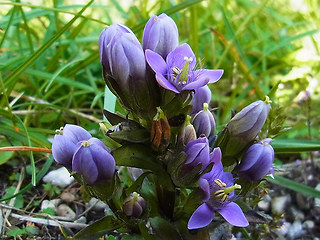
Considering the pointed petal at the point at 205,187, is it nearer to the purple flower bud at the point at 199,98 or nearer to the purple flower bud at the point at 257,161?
the purple flower bud at the point at 257,161

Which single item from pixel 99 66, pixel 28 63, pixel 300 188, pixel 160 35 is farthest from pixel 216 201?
pixel 99 66

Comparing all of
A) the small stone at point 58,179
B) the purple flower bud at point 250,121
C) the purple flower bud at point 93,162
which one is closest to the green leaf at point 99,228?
the purple flower bud at point 93,162

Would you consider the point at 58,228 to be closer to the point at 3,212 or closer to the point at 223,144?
the point at 3,212

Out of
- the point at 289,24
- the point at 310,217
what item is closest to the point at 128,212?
the point at 310,217

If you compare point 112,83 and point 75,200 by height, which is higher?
point 112,83

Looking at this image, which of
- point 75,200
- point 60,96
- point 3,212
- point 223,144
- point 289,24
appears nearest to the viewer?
point 223,144

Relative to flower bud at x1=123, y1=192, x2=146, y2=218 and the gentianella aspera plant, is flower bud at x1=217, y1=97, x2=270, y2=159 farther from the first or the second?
flower bud at x1=123, y1=192, x2=146, y2=218
